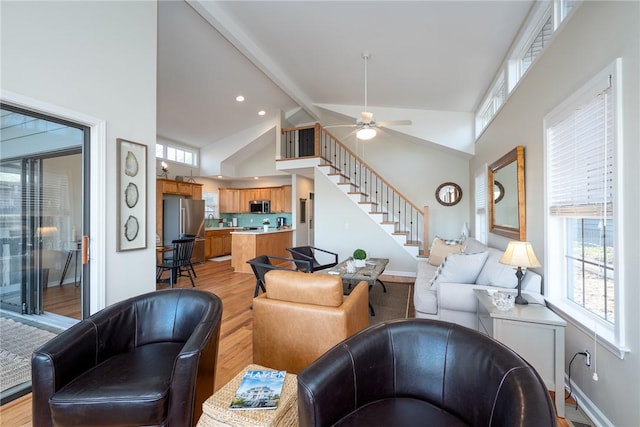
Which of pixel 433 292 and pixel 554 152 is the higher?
pixel 554 152

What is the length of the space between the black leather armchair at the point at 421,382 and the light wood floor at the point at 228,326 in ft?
3.78

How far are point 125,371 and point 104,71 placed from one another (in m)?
2.30

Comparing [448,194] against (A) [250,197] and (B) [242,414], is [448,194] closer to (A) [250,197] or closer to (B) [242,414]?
(A) [250,197]

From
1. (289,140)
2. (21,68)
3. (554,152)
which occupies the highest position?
(289,140)

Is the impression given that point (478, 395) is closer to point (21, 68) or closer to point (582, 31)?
point (582, 31)

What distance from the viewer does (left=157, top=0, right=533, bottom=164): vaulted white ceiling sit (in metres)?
3.07

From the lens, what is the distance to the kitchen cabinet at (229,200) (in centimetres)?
896

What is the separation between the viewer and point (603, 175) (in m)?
1.68

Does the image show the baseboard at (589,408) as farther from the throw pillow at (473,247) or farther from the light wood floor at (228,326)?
the throw pillow at (473,247)

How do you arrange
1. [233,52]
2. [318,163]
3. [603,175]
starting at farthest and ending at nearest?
1. [318,163]
2. [233,52]
3. [603,175]

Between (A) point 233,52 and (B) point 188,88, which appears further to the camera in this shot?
(B) point 188,88

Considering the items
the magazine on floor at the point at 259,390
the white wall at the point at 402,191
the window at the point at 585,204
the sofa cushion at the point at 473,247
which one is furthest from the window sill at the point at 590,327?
the white wall at the point at 402,191

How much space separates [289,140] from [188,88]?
2689 millimetres

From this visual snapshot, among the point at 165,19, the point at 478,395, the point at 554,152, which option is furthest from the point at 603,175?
the point at 165,19
